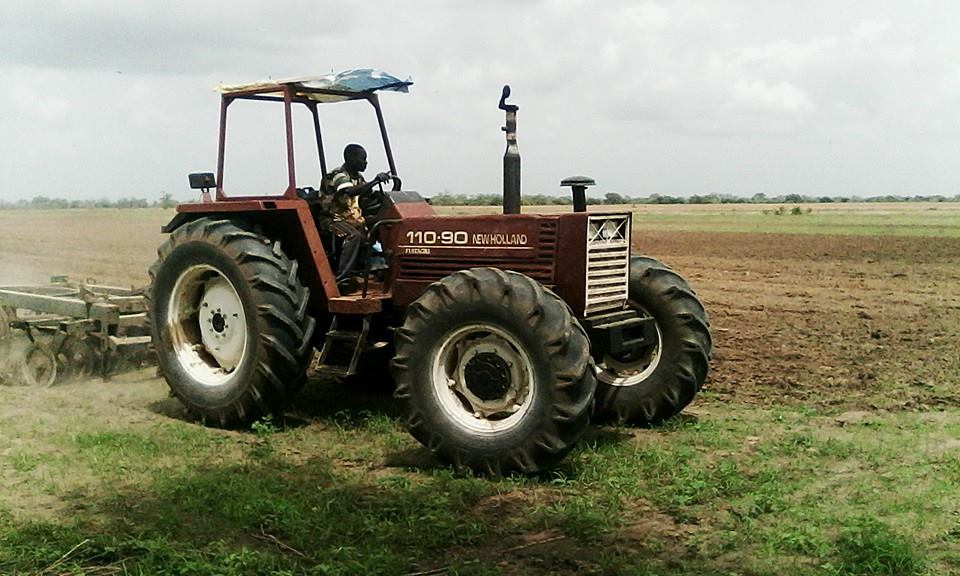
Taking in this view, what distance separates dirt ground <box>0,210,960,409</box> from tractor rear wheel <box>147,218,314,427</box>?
3.65 m

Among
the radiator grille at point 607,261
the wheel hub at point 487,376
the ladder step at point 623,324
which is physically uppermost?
the radiator grille at point 607,261

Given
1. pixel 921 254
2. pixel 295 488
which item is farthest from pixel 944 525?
pixel 921 254

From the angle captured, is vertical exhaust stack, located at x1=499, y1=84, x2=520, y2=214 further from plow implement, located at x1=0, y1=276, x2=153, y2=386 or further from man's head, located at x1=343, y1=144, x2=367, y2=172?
plow implement, located at x1=0, y1=276, x2=153, y2=386

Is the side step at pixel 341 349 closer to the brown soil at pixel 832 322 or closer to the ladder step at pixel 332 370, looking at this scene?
the ladder step at pixel 332 370

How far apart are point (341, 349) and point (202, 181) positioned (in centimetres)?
177

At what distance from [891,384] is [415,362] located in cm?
487

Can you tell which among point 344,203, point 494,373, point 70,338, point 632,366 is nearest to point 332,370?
point 344,203

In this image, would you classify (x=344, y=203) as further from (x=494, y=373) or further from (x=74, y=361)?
(x=74, y=361)

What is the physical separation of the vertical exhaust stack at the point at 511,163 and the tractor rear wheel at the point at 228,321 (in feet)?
5.70

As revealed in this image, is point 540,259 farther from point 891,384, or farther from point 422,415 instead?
point 891,384

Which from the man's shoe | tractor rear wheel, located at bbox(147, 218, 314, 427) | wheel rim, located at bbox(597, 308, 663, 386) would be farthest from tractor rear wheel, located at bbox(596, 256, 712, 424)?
tractor rear wheel, located at bbox(147, 218, 314, 427)

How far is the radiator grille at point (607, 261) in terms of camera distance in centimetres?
685

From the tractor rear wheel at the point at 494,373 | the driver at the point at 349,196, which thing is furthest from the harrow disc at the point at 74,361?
the tractor rear wheel at the point at 494,373

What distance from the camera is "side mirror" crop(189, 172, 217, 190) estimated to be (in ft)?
26.2
